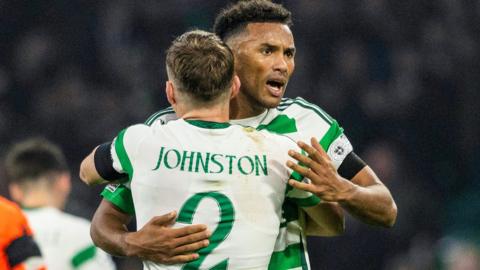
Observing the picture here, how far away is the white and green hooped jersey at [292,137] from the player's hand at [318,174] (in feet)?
0.71

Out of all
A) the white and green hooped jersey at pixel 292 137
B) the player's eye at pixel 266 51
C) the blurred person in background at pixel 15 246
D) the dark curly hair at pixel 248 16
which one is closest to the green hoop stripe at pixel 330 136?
the white and green hooped jersey at pixel 292 137

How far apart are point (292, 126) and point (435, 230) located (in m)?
4.71

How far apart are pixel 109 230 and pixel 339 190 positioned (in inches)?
30.8

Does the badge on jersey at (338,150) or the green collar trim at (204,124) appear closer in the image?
the green collar trim at (204,124)

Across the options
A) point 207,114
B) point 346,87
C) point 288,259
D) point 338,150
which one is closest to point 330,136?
point 338,150

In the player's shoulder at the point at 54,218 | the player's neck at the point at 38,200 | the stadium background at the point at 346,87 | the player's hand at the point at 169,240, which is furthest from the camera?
the stadium background at the point at 346,87

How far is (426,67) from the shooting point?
8422 millimetres

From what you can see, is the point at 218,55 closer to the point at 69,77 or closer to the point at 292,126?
the point at 292,126

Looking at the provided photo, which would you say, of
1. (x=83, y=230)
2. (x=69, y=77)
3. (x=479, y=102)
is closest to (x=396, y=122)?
(x=479, y=102)

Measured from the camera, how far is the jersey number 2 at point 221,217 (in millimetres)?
2795

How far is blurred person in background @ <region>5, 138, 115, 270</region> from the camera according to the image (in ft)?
14.8

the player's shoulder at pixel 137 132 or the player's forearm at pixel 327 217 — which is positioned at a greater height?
the player's shoulder at pixel 137 132

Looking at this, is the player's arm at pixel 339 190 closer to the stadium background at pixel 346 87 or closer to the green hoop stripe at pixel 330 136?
the green hoop stripe at pixel 330 136

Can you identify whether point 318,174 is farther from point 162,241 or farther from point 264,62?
point 264,62
